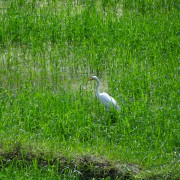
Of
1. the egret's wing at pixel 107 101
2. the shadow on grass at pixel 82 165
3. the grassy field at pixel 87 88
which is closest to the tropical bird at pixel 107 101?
the egret's wing at pixel 107 101

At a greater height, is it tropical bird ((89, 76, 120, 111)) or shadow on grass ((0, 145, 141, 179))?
tropical bird ((89, 76, 120, 111))

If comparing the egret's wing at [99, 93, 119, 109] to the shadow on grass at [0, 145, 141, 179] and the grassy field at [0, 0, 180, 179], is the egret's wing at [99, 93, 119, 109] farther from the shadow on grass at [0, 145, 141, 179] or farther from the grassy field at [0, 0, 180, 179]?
the shadow on grass at [0, 145, 141, 179]

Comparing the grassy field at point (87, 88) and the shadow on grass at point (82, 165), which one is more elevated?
the grassy field at point (87, 88)

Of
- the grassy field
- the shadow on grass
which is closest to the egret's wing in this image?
the grassy field

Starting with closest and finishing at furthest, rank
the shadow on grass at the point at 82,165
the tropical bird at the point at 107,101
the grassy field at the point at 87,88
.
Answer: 1. the shadow on grass at the point at 82,165
2. the grassy field at the point at 87,88
3. the tropical bird at the point at 107,101

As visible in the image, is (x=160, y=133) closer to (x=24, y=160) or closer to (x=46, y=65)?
(x=24, y=160)

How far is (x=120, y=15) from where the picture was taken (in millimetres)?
13602

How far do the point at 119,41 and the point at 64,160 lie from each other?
4.65 m

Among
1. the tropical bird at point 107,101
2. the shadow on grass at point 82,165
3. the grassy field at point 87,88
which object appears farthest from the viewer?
the tropical bird at point 107,101

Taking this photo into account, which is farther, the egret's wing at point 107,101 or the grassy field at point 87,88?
the egret's wing at point 107,101

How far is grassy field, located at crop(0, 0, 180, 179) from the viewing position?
26.1 feet

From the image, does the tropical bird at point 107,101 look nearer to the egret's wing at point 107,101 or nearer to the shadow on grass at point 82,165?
the egret's wing at point 107,101

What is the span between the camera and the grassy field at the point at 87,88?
26.1ft

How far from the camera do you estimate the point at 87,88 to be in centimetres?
1077
